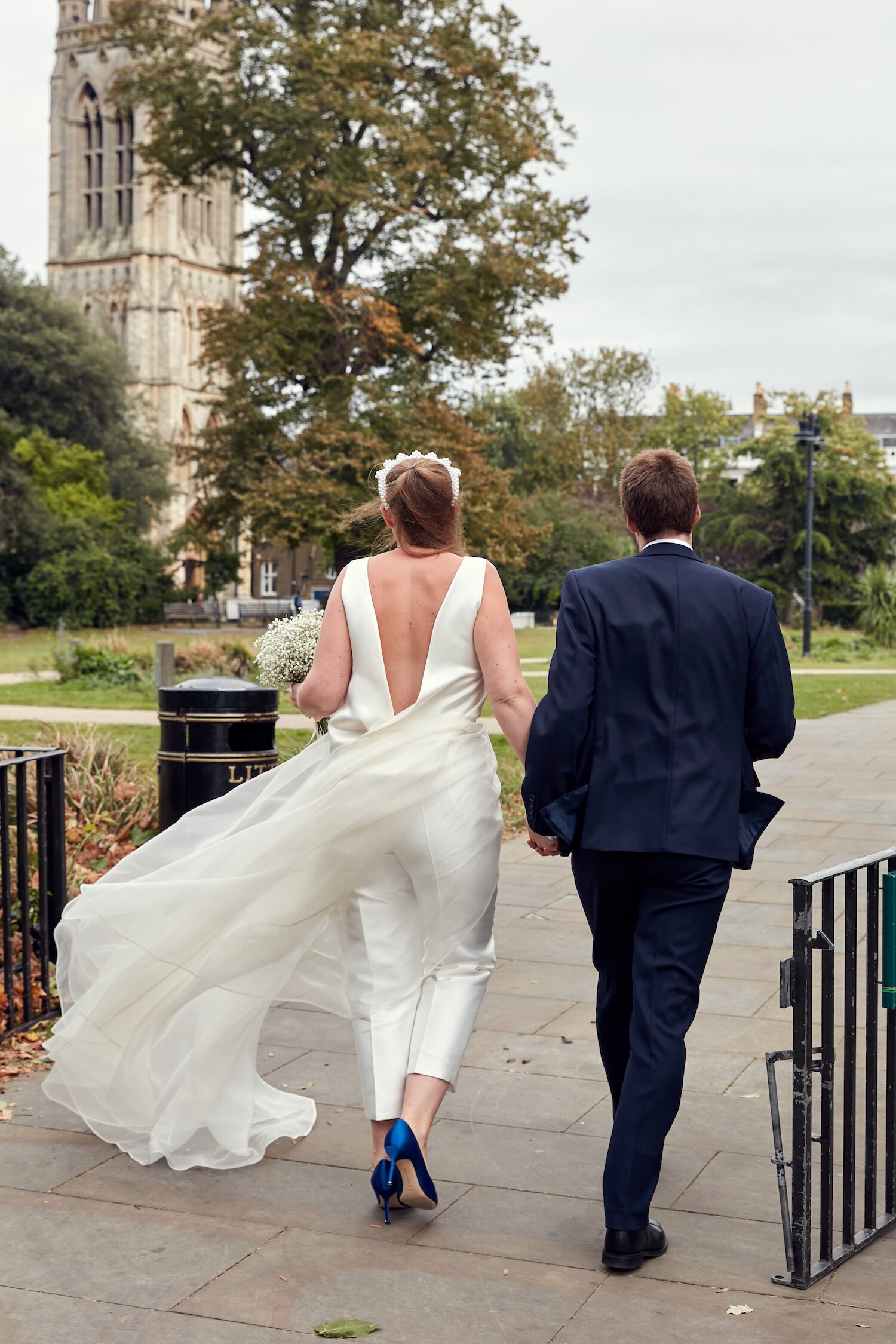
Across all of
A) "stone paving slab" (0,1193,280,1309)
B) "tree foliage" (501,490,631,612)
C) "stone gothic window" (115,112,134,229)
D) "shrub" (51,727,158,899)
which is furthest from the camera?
"stone gothic window" (115,112,134,229)

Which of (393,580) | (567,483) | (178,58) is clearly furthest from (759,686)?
(567,483)

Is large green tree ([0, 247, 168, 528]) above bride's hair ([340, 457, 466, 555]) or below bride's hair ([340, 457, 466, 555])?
above

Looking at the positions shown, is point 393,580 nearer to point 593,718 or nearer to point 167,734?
point 593,718

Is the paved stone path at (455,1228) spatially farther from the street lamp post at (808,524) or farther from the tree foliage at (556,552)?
the tree foliage at (556,552)

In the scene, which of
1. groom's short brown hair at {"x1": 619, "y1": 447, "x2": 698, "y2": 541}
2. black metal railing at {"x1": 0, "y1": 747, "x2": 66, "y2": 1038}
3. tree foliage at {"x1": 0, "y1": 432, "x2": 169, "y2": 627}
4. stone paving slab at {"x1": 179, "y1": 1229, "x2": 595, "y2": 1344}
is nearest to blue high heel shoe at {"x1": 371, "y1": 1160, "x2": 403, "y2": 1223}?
stone paving slab at {"x1": 179, "y1": 1229, "x2": 595, "y2": 1344}

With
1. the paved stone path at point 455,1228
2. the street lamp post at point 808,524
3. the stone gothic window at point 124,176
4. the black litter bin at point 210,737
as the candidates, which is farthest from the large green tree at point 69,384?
the paved stone path at point 455,1228

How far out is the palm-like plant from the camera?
36625 millimetres

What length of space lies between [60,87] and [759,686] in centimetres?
9162

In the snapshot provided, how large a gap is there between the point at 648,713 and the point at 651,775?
0.47 ft

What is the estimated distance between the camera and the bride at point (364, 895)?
146 inches

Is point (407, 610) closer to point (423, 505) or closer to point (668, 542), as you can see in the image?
point (423, 505)

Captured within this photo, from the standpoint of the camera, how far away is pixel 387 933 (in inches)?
149

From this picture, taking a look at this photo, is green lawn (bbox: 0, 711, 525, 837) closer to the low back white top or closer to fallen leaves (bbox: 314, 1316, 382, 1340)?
the low back white top

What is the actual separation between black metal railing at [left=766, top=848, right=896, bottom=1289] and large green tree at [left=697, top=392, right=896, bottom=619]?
42.3m
